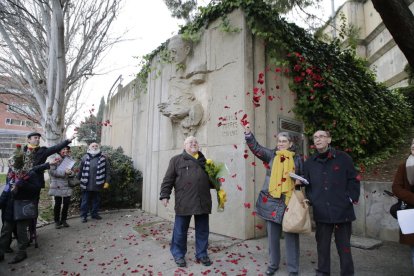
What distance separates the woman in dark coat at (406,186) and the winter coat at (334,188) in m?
0.43

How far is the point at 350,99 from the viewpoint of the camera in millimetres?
6797

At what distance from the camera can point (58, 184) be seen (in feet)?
20.3

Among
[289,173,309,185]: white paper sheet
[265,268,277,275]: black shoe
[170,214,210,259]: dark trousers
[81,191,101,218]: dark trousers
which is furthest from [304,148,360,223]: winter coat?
[81,191,101,218]: dark trousers

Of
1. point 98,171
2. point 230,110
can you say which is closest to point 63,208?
point 98,171

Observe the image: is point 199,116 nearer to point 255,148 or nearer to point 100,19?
point 255,148

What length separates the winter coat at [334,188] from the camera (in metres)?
3.33

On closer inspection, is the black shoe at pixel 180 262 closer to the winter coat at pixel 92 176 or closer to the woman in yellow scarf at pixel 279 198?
the woman in yellow scarf at pixel 279 198

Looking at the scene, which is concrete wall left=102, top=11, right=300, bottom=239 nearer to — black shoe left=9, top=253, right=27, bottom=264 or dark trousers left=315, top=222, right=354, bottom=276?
dark trousers left=315, top=222, right=354, bottom=276

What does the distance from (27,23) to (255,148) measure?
24.5 feet

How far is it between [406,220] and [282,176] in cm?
135

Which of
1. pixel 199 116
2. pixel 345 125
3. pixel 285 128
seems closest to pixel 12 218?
pixel 199 116

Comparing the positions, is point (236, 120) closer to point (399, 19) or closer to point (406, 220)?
point (399, 19)

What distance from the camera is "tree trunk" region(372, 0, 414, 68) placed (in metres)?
3.95

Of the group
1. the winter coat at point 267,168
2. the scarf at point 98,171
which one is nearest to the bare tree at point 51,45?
the scarf at point 98,171
